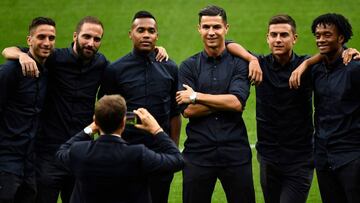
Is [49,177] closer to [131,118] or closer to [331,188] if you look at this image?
[131,118]

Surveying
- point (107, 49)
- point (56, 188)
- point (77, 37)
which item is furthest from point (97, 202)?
point (107, 49)

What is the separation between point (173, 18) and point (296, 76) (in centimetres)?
987

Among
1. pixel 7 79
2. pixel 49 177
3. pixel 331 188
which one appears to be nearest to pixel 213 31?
pixel 331 188

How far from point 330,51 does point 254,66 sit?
73cm

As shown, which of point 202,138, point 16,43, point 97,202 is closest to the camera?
point 97,202

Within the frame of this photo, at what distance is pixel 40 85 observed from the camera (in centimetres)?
750

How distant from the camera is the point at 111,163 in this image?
5.98 metres

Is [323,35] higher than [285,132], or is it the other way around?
[323,35]

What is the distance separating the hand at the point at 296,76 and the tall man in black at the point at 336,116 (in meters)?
0.12

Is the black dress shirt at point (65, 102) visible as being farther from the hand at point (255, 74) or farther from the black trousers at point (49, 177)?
the hand at point (255, 74)

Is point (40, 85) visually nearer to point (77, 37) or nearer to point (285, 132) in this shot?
point (77, 37)

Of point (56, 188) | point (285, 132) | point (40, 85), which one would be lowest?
point (56, 188)

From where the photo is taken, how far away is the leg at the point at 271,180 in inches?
314

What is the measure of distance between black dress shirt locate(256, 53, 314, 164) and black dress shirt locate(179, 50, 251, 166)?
17.7 inches
